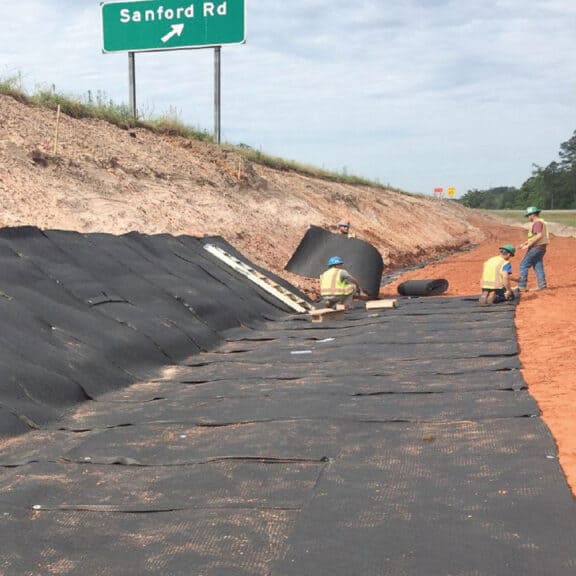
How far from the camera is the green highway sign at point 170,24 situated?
17891mm

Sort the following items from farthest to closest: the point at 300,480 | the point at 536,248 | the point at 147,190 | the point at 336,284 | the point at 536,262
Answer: the point at 147,190, the point at 536,262, the point at 536,248, the point at 336,284, the point at 300,480

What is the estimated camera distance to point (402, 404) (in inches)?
209

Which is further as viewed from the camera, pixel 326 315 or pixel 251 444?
pixel 326 315

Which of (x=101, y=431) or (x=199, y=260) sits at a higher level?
(x=199, y=260)

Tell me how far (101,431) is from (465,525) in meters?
3.09

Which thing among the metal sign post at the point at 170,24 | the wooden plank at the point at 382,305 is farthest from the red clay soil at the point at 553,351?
the metal sign post at the point at 170,24

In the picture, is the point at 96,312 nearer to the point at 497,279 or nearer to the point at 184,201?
the point at 497,279

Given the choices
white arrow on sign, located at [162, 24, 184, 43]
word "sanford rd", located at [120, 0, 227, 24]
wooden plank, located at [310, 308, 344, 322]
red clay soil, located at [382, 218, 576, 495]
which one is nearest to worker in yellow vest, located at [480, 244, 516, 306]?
red clay soil, located at [382, 218, 576, 495]

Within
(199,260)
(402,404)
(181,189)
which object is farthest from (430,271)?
(402,404)

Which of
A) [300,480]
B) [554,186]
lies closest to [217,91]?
[300,480]

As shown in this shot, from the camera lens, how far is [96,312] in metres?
7.89

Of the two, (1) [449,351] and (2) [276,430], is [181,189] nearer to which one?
(1) [449,351]

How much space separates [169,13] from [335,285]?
11384 millimetres

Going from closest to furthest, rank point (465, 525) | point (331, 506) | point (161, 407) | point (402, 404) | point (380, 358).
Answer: point (465, 525), point (331, 506), point (402, 404), point (161, 407), point (380, 358)
